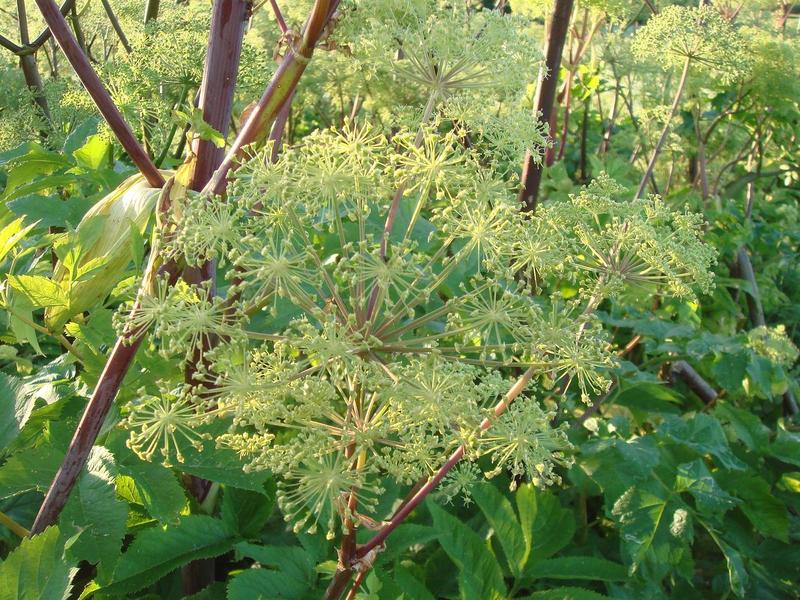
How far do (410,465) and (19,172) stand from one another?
2.89ft

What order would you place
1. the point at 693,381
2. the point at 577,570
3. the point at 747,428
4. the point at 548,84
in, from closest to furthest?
the point at 577,570
the point at 548,84
the point at 747,428
the point at 693,381

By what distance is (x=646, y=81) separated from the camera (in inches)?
157

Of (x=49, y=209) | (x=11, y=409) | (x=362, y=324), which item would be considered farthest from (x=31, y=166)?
(x=362, y=324)

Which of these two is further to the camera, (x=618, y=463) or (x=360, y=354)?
(x=618, y=463)

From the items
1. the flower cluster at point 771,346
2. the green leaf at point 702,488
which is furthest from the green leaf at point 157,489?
the flower cluster at point 771,346

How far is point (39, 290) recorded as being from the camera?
1.00 meters

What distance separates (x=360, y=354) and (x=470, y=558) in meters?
0.63

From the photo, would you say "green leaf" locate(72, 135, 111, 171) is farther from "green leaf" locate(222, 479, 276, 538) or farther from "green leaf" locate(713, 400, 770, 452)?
"green leaf" locate(713, 400, 770, 452)

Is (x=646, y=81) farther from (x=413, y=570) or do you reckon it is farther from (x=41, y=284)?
(x=41, y=284)

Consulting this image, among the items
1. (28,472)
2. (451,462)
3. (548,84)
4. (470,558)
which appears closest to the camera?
(451,462)

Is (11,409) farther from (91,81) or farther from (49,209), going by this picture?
(91,81)

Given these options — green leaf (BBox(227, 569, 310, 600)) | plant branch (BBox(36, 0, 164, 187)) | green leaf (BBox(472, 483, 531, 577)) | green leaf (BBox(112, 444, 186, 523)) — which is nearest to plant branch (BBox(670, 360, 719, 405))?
green leaf (BBox(472, 483, 531, 577))

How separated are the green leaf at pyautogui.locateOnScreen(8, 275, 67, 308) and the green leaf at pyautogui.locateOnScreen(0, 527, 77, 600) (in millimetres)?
295

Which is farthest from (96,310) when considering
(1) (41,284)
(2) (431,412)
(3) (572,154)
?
(3) (572,154)
